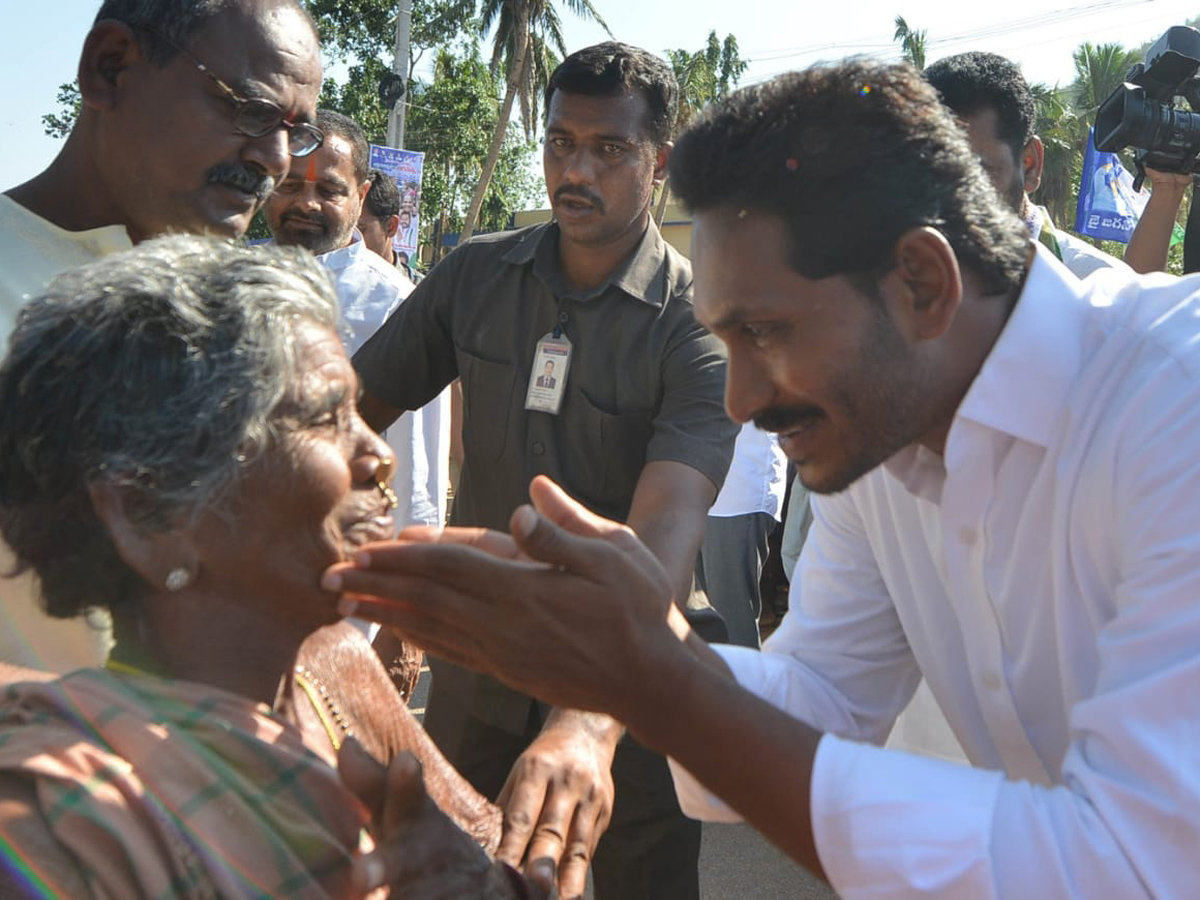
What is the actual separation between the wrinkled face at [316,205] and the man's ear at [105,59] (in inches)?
107

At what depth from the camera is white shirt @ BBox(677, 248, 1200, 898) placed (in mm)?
1597

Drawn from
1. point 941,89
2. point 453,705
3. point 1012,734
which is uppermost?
point 941,89

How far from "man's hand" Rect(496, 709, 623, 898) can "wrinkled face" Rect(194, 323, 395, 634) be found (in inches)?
24.4

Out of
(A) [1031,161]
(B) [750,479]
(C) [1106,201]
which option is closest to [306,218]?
(B) [750,479]

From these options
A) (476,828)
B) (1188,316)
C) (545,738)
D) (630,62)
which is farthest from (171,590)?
(630,62)

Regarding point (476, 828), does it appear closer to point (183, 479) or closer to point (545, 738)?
point (545, 738)

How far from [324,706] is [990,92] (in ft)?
10.1

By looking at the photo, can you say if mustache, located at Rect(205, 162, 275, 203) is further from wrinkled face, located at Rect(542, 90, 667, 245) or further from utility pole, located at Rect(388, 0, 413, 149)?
utility pole, located at Rect(388, 0, 413, 149)

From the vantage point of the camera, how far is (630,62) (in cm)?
348

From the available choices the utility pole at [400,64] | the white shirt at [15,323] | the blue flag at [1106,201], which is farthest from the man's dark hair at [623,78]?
the utility pole at [400,64]

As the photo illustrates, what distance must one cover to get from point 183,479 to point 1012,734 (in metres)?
1.52

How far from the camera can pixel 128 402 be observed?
175 centimetres

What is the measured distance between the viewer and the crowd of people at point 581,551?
5.38 feet

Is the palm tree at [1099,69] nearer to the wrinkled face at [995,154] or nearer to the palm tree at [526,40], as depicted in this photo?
the palm tree at [526,40]
